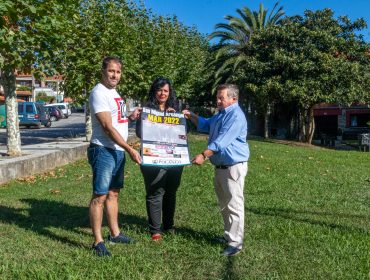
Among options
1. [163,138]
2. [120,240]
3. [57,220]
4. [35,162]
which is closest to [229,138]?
[163,138]

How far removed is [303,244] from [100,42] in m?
12.5

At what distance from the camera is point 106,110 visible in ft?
14.9

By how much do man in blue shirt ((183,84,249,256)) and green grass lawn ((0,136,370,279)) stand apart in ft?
0.80

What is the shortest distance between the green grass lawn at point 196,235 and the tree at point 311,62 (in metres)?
19.3

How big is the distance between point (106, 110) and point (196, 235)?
181cm

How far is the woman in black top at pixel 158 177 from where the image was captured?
201 inches

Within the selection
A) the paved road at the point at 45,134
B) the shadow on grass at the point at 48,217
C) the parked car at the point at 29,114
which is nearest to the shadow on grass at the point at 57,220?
the shadow on grass at the point at 48,217

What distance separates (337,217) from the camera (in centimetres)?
637

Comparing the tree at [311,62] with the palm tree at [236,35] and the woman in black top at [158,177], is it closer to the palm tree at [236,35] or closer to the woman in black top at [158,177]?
the palm tree at [236,35]

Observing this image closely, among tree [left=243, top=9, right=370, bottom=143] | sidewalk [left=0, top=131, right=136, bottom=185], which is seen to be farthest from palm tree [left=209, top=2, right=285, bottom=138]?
sidewalk [left=0, top=131, right=136, bottom=185]

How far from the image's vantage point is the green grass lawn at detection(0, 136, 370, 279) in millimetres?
4203

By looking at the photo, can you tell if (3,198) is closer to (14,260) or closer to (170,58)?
(14,260)

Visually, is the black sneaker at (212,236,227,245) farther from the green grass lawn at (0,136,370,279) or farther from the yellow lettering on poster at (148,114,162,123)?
the yellow lettering on poster at (148,114,162,123)

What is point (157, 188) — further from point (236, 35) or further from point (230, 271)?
point (236, 35)
